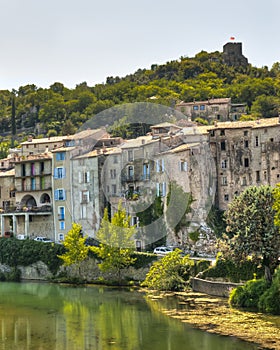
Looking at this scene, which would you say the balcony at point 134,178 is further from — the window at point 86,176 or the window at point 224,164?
the window at point 224,164

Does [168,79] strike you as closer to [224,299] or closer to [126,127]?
[126,127]

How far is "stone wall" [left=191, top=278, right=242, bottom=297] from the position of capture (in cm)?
4722

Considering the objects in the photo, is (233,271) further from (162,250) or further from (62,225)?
(62,225)

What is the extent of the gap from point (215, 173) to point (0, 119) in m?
81.0

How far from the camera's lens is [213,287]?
48.4m

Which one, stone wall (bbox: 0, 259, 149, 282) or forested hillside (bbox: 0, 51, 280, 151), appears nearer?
stone wall (bbox: 0, 259, 149, 282)

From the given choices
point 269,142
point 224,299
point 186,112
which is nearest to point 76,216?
point 269,142

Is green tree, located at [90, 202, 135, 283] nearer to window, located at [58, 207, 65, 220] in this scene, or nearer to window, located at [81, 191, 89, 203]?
window, located at [81, 191, 89, 203]

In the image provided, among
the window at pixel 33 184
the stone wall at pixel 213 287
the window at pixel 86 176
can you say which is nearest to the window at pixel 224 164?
the window at pixel 86 176

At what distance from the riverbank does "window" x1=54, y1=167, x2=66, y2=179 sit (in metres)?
26.1

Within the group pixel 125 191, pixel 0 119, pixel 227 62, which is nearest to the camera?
pixel 125 191

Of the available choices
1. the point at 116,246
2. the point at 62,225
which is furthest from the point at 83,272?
the point at 62,225

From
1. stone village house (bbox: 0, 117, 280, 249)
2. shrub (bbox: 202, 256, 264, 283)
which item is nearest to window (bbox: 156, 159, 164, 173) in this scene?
stone village house (bbox: 0, 117, 280, 249)

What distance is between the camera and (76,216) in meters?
69.0
